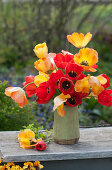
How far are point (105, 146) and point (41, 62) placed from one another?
0.71 m

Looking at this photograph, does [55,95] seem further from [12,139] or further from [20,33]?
[20,33]

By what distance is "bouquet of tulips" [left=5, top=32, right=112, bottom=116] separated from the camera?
76.3 inches

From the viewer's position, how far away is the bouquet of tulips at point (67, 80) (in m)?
1.94

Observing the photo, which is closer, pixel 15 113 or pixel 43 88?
pixel 43 88

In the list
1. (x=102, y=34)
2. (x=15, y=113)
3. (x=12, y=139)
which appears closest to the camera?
(x=12, y=139)

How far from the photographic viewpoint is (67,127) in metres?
2.08

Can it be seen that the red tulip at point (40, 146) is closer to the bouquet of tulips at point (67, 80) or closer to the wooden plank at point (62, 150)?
the wooden plank at point (62, 150)

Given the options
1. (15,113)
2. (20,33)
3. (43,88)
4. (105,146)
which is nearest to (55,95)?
(43,88)

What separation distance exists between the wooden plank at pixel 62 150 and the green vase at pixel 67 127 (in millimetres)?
47

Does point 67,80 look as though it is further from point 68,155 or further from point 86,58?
point 68,155

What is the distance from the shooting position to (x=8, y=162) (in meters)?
2.00

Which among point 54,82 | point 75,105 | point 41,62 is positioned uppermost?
point 41,62

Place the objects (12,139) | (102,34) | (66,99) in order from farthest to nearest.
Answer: (102,34), (12,139), (66,99)

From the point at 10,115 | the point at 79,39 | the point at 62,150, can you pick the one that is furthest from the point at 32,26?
the point at 62,150
